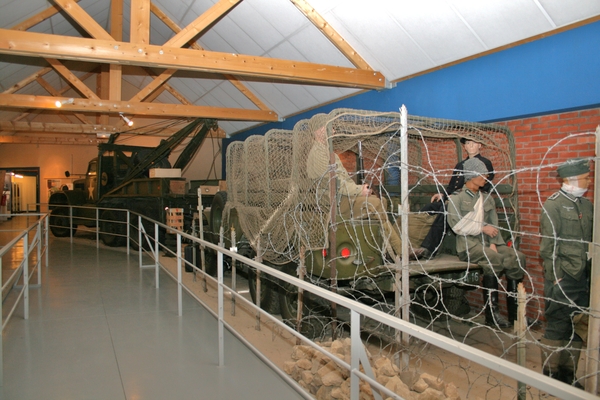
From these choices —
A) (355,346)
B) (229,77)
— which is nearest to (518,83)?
(355,346)

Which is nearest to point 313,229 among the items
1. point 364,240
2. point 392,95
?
point 364,240

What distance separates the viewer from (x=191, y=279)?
8.45 metres

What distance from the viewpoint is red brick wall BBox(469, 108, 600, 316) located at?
5.29 m

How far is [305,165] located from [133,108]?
7812 millimetres

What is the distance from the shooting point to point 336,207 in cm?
448

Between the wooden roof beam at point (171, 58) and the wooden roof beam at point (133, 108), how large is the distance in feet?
13.7

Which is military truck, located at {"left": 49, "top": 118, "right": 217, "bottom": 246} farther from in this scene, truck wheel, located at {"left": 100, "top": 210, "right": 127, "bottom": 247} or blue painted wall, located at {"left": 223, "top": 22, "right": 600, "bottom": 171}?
blue painted wall, located at {"left": 223, "top": 22, "right": 600, "bottom": 171}

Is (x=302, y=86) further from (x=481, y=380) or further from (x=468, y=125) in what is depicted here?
(x=481, y=380)

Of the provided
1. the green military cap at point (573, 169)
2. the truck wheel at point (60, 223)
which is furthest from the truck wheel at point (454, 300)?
the truck wheel at point (60, 223)

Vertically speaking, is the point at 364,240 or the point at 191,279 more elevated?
the point at 364,240

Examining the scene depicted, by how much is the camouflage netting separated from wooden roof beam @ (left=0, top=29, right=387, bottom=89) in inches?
59.8

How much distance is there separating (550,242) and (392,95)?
4779 mm

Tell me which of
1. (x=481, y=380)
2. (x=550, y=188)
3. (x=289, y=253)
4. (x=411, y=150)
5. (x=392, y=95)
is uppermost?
(x=392, y=95)

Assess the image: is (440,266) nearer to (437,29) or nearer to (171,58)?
(437,29)
